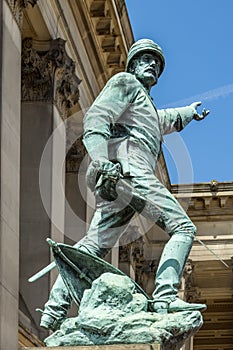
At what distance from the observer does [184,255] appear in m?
13.1

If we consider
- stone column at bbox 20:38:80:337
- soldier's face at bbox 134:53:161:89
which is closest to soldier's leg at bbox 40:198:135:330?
soldier's face at bbox 134:53:161:89

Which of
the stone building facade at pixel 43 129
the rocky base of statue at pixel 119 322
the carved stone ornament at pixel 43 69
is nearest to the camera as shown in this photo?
the rocky base of statue at pixel 119 322

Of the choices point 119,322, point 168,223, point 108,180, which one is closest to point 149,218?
point 168,223

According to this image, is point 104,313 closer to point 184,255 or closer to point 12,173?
point 184,255

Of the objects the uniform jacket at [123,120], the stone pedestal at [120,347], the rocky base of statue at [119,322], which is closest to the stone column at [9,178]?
the uniform jacket at [123,120]

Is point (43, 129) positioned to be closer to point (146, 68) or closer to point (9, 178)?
point (9, 178)

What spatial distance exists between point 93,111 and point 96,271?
158 centimetres

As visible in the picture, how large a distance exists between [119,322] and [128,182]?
1566mm

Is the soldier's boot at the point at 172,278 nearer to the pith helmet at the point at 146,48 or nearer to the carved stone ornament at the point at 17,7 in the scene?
the pith helmet at the point at 146,48

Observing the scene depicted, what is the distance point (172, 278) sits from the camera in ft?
42.4

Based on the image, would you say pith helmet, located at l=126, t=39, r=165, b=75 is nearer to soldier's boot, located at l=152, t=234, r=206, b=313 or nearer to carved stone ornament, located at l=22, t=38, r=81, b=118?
soldier's boot, located at l=152, t=234, r=206, b=313

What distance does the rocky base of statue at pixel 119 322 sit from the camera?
12148 mm

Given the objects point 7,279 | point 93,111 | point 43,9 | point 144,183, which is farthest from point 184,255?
point 43,9

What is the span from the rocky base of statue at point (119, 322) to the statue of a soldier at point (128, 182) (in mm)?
275
